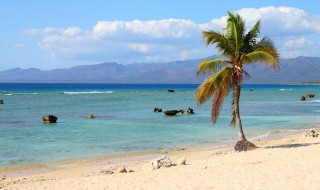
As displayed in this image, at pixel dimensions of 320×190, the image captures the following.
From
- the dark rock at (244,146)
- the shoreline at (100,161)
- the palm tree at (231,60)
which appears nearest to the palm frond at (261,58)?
the palm tree at (231,60)

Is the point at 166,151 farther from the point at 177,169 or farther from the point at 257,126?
the point at 257,126

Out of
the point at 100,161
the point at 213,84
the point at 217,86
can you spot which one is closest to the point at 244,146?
the point at 217,86

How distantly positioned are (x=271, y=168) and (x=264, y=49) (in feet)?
25.3

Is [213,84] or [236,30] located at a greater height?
[236,30]

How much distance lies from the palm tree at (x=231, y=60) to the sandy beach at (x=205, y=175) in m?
3.13

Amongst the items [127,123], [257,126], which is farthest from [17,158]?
[257,126]

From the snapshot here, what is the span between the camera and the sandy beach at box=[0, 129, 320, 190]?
14.2m

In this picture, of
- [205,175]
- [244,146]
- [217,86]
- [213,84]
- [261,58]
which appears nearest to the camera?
[205,175]

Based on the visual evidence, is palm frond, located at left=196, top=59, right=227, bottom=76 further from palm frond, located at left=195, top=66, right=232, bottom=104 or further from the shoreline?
the shoreline

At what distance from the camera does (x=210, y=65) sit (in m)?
22.2

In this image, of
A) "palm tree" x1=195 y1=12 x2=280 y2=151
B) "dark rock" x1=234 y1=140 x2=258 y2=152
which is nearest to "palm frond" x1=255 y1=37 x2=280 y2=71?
"palm tree" x1=195 y1=12 x2=280 y2=151

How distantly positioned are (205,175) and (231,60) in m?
8.17

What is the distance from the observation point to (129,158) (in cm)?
2320

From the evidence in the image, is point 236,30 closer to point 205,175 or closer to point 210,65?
point 210,65
